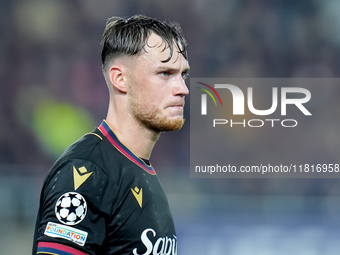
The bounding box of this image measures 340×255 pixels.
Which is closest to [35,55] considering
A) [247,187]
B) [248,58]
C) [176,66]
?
[248,58]

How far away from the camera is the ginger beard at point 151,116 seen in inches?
78.6

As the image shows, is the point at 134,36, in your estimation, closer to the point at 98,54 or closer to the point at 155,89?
the point at 155,89

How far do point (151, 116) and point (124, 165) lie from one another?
217 millimetres

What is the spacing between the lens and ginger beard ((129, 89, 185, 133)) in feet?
6.55

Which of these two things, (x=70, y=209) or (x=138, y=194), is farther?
(x=138, y=194)

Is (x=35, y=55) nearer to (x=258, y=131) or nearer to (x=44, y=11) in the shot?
(x=44, y=11)

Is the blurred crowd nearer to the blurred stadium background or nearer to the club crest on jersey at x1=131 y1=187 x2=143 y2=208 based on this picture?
the blurred stadium background

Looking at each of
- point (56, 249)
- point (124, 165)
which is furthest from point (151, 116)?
point (56, 249)

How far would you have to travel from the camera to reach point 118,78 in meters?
2.03

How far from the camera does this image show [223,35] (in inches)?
315

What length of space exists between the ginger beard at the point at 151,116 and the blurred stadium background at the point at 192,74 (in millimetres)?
5059

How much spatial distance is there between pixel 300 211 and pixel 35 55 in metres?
4.59

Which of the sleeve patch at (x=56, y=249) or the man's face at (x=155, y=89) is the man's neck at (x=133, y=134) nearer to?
the man's face at (x=155, y=89)

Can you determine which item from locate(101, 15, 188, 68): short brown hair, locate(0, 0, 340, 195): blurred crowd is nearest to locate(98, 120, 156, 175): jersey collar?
locate(101, 15, 188, 68): short brown hair
